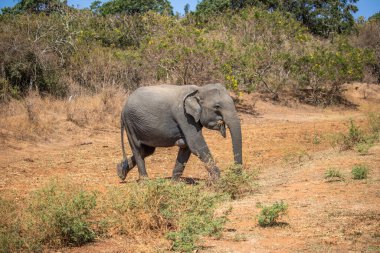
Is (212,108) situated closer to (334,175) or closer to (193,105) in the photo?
(193,105)

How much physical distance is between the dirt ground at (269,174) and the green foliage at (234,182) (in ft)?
0.89

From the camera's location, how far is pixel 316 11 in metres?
42.8

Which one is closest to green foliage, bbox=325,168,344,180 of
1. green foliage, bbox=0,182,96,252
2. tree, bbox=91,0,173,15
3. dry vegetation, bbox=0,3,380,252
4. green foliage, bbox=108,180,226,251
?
dry vegetation, bbox=0,3,380,252

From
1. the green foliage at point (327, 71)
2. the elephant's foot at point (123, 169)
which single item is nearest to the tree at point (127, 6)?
the green foliage at point (327, 71)

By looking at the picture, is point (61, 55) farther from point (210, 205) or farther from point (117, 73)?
point (210, 205)

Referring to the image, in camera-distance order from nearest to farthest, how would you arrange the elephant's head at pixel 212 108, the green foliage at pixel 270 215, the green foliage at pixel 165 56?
the green foliage at pixel 270 215 < the elephant's head at pixel 212 108 < the green foliage at pixel 165 56

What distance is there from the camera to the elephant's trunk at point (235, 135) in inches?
374

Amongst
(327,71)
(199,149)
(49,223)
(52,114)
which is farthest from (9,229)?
(327,71)

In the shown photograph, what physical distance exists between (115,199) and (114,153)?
26.6 feet

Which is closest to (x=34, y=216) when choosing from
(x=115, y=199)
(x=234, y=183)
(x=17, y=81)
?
(x=115, y=199)

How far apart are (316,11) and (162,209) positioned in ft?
126

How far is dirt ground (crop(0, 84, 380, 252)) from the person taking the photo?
6.28m

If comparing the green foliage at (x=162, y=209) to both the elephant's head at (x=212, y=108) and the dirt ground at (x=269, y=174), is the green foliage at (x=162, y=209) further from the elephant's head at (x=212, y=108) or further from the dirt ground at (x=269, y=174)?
the elephant's head at (x=212, y=108)

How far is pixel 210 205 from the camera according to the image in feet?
23.1
